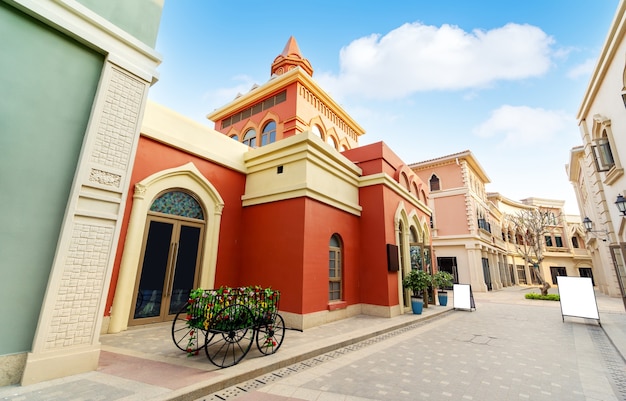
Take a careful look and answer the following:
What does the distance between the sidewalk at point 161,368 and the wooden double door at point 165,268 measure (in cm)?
44

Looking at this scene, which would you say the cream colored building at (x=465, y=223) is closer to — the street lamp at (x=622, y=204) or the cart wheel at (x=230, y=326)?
the street lamp at (x=622, y=204)

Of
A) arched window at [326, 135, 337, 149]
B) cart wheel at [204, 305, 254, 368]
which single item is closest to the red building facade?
cart wheel at [204, 305, 254, 368]

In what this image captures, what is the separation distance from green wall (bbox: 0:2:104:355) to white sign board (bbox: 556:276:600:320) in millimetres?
12746

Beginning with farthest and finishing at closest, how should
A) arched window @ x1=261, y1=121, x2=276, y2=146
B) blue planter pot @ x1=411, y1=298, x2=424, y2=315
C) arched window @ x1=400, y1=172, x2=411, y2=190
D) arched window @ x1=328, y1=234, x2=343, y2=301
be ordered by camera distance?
arched window @ x1=261, y1=121, x2=276, y2=146
arched window @ x1=400, y1=172, x2=411, y2=190
blue planter pot @ x1=411, y1=298, x2=424, y2=315
arched window @ x1=328, y1=234, x2=343, y2=301

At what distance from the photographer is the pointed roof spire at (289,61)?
1488cm

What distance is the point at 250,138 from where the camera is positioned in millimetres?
13055

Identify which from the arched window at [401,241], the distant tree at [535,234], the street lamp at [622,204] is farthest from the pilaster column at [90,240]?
the distant tree at [535,234]

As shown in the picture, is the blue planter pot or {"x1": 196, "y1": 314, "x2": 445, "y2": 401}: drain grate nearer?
{"x1": 196, "y1": 314, "x2": 445, "y2": 401}: drain grate

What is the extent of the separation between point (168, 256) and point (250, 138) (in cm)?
752

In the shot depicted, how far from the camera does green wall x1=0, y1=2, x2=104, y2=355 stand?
3406mm

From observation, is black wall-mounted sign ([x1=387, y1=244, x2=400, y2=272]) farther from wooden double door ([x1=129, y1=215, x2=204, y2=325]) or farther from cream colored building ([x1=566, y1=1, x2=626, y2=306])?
cream colored building ([x1=566, y1=1, x2=626, y2=306])

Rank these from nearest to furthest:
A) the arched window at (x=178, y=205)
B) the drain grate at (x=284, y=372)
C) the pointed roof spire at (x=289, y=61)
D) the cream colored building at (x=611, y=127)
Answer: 1. the drain grate at (x=284, y=372)
2. the arched window at (x=178, y=205)
3. the cream colored building at (x=611, y=127)
4. the pointed roof spire at (x=289, y=61)

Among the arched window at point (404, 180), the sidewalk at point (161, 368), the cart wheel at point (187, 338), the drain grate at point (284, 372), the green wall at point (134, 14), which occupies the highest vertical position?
the green wall at point (134, 14)

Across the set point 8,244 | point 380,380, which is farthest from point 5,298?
point 380,380
